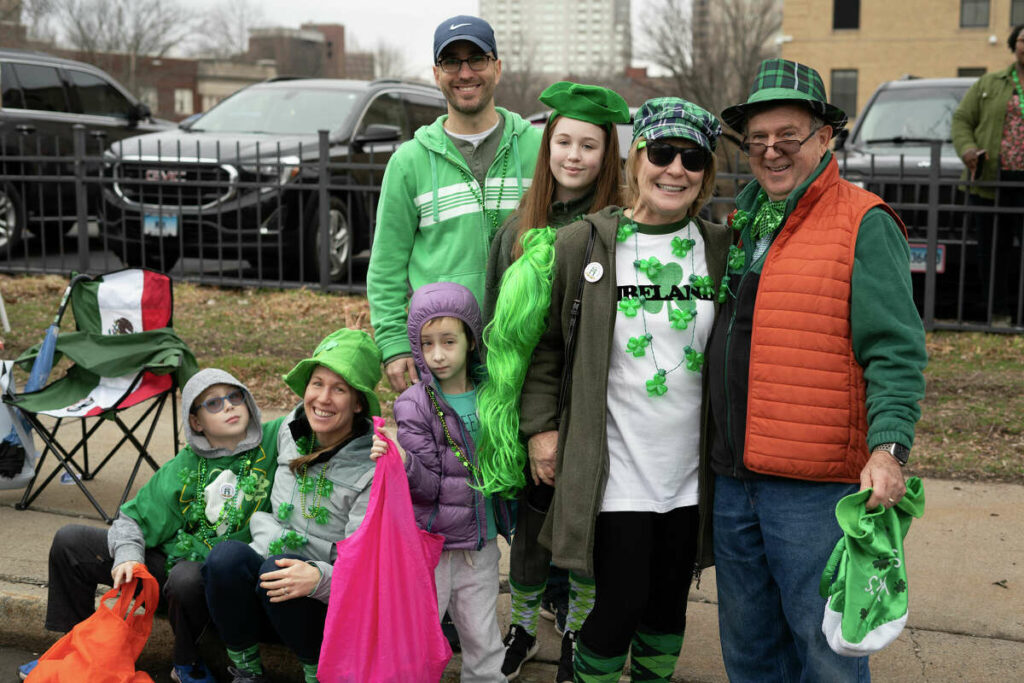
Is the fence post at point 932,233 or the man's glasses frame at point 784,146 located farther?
the fence post at point 932,233

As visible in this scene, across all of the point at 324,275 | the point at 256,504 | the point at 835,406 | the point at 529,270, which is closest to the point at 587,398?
the point at 529,270

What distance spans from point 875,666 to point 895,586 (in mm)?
1179

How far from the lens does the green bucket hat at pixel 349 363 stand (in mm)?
3420

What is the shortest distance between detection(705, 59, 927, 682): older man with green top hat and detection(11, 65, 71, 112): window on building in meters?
11.2

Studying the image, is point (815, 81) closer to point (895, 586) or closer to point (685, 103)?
point (685, 103)

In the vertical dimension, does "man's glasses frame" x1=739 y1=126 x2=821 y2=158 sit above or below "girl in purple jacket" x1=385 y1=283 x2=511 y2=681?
above

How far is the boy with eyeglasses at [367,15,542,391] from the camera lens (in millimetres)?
3486

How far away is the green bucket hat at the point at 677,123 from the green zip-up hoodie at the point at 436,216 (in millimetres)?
797

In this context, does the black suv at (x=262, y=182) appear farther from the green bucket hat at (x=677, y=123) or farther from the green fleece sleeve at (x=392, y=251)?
the green bucket hat at (x=677, y=123)

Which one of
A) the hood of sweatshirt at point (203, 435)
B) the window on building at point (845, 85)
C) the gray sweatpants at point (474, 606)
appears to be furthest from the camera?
the window on building at point (845, 85)

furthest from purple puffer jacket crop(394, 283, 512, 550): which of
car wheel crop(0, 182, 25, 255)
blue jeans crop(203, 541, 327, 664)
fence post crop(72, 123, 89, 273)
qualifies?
car wheel crop(0, 182, 25, 255)

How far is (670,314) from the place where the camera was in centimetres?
279

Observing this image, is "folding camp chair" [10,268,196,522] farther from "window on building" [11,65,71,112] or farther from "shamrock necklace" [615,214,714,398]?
"window on building" [11,65,71,112]

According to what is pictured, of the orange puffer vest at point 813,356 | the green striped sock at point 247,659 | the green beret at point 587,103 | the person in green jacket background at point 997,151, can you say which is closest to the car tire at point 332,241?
the person in green jacket background at point 997,151
